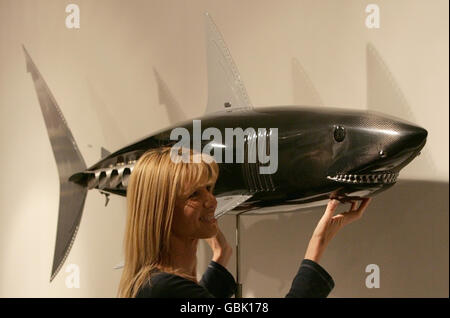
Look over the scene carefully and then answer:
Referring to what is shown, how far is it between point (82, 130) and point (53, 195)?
0.58ft

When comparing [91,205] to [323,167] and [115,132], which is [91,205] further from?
[323,167]

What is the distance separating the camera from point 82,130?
1.34m

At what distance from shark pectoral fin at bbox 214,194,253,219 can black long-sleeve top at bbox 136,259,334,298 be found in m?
0.12

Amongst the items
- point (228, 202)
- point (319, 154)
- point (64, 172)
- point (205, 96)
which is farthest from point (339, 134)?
point (64, 172)

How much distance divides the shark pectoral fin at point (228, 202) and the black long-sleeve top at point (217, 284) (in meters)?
0.12

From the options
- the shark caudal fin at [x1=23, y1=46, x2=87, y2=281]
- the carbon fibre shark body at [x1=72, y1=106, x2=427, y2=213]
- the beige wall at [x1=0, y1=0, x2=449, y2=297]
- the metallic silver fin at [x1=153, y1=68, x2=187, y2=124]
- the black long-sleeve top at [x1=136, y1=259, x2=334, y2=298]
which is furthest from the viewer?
the metallic silver fin at [x1=153, y1=68, x2=187, y2=124]

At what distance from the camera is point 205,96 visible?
1196mm

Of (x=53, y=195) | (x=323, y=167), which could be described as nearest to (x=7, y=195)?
(x=53, y=195)

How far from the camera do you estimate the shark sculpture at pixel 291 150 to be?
75 cm

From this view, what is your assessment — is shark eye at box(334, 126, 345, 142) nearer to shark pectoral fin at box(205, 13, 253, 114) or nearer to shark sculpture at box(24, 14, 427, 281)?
shark sculpture at box(24, 14, 427, 281)

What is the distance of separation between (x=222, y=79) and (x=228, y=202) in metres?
0.24

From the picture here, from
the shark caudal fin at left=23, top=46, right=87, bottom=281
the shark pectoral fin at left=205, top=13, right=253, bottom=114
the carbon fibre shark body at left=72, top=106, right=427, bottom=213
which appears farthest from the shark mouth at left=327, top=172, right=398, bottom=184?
the shark caudal fin at left=23, top=46, right=87, bottom=281

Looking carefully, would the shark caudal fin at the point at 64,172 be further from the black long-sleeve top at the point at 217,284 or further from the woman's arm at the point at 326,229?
the woman's arm at the point at 326,229

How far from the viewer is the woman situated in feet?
2.11
